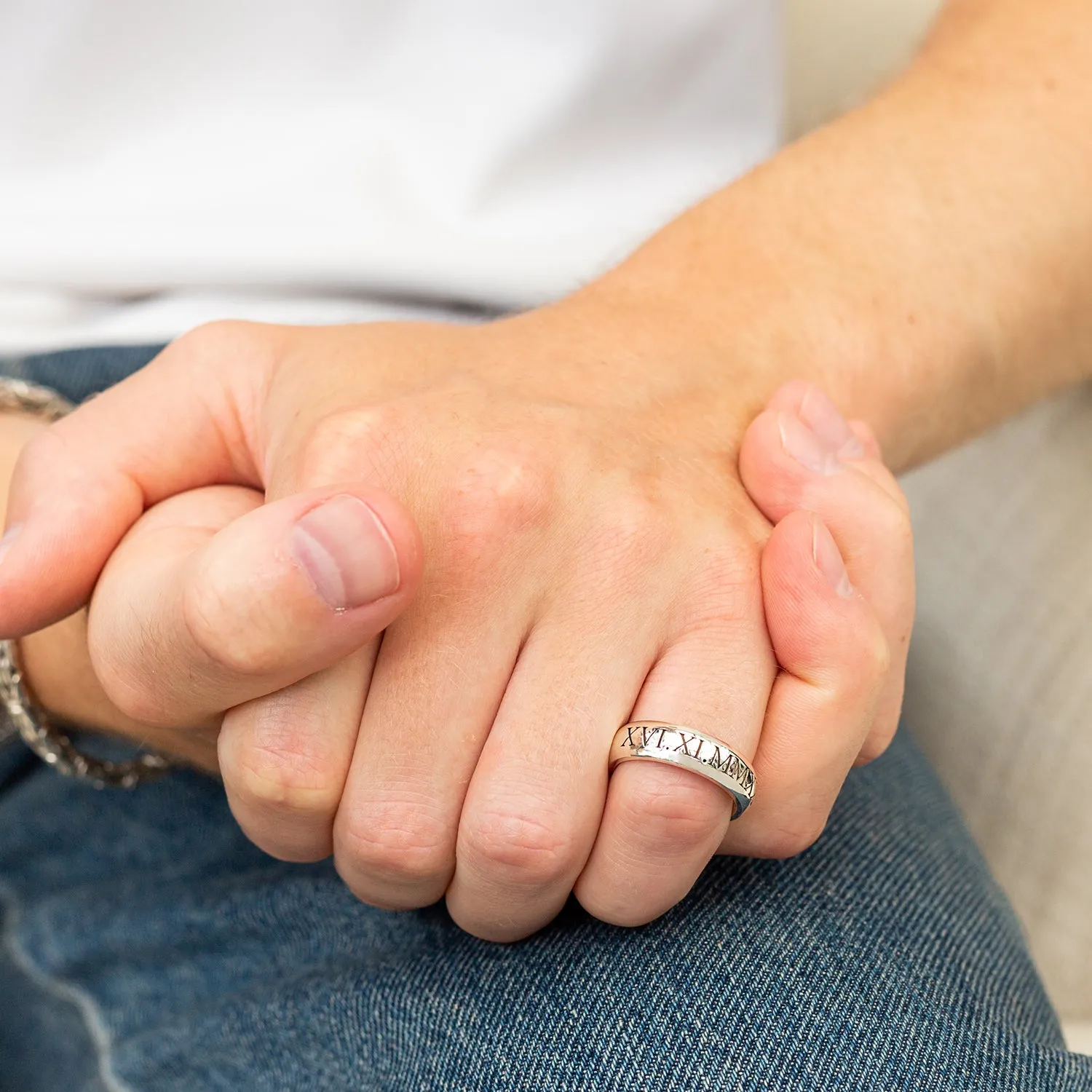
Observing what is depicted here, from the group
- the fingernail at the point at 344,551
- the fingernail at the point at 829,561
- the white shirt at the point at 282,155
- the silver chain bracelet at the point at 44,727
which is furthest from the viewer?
the white shirt at the point at 282,155

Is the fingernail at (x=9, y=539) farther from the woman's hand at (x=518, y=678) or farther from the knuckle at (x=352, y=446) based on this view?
the knuckle at (x=352, y=446)

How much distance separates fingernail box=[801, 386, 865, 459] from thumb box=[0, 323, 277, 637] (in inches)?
13.0

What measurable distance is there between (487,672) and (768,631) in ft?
0.51

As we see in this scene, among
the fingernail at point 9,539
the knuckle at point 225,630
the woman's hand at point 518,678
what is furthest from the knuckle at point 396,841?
the fingernail at point 9,539

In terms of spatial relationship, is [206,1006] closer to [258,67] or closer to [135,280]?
[135,280]

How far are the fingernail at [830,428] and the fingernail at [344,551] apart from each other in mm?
303

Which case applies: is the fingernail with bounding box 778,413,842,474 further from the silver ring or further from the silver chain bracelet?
the silver chain bracelet

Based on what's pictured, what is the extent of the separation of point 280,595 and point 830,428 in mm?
354

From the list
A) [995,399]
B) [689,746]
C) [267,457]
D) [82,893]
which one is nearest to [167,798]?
[82,893]

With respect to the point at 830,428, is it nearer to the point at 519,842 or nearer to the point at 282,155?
the point at 519,842

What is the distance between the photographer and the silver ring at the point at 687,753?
49 centimetres

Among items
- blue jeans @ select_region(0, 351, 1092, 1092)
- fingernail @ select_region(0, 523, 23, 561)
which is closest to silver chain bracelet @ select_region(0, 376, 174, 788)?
blue jeans @ select_region(0, 351, 1092, 1092)

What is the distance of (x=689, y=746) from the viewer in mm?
495

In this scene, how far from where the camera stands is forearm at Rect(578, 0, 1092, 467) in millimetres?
731
